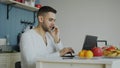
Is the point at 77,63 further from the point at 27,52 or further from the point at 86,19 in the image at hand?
the point at 86,19

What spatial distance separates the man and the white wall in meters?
Result: 2.40

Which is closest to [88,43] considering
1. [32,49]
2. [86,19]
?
[32,49]

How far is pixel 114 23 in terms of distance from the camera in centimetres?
512

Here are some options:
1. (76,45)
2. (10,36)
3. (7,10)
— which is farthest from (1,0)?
(76,45)

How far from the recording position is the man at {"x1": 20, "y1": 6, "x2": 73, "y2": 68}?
2.27 meters

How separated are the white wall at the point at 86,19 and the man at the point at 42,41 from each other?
2.40 meters

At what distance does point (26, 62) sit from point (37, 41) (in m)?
0.30

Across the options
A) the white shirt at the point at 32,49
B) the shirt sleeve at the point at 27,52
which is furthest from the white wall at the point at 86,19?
the shirt sleeve at the point at 27,52

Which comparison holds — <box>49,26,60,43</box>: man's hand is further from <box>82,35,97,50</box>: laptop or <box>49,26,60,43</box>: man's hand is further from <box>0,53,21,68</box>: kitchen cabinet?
<box>0,53,21,68</box>: kitchen cabinet

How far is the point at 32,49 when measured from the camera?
7.63 ft

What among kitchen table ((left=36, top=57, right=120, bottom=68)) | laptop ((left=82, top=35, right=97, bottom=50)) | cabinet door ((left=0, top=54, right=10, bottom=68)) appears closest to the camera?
kitchen table ((left=36, top=57, right=120, bottom=68))

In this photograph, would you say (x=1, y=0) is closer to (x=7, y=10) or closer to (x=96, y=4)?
(x=7, y=10)

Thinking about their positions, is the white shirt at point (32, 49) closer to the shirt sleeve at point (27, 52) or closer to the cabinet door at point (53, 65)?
the shirt sleeve at point (27, 52)

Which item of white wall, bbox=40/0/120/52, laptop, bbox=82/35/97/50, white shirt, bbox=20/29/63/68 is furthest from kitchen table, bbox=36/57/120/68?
white wall, bbox=40/0/120/52
